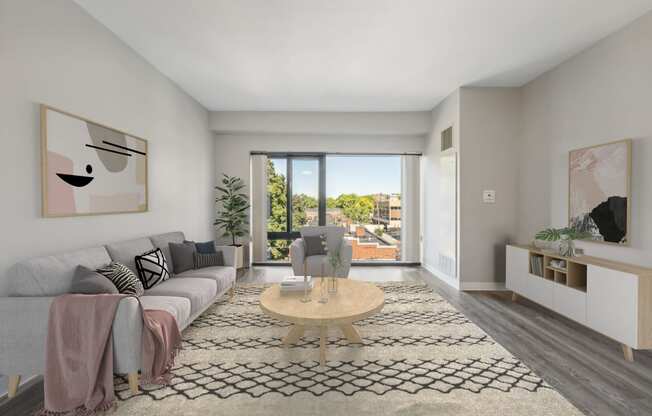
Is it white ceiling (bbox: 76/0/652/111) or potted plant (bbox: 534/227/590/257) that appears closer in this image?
white ceiling (bbox: 76/0/652/111)

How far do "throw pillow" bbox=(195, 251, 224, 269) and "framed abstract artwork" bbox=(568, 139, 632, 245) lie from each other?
13.5ft

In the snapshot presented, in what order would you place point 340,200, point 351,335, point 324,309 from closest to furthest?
point 324,309 < point 351,335 < point 340,200

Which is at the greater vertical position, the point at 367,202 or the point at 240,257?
the point at 367,202

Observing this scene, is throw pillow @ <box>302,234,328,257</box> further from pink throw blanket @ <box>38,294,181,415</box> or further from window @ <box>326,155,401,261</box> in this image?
pink throw blanket @ <box>38,294,181,415</box>

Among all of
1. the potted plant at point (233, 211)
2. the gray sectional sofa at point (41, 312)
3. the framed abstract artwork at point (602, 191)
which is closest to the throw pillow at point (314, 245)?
the potted plant at point (233, 211)

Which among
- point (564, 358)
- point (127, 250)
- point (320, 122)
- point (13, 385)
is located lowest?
point (564, 358)

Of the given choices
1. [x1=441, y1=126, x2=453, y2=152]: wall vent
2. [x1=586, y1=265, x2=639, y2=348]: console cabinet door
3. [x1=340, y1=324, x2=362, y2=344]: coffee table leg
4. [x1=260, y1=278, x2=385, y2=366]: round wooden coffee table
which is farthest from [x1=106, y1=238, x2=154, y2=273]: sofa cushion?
[x1=441, y1=126, x2=453, y2=152]: wall vent

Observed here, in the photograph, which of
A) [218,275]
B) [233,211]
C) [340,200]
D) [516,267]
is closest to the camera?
[218,275]

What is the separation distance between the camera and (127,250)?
3.01 m

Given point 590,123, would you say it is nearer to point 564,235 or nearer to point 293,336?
point 564,235

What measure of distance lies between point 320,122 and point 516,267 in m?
3.86

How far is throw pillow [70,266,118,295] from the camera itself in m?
2.14

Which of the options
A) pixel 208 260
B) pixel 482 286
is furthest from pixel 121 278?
pixel 482 286

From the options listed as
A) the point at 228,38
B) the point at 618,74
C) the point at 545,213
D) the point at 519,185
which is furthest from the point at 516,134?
the point at 228,38
